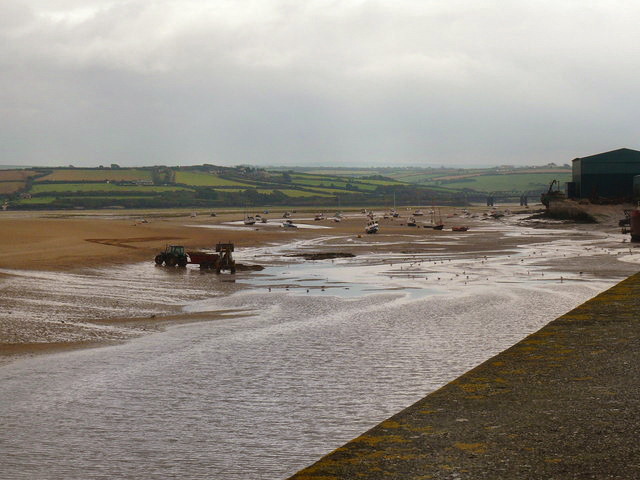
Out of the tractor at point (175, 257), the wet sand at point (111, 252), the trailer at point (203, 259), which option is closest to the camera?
the wet sand at point (111, 252)

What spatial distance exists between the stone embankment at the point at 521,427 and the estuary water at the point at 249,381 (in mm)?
3009

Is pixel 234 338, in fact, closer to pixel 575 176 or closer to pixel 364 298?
pixel 364 298

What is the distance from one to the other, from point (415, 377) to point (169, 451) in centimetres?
743

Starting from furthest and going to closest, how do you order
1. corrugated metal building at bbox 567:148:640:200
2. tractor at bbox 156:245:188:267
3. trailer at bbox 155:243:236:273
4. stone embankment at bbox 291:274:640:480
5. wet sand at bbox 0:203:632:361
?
corrugated metal building at bbox 567:148:640:200, tractor at bbox 156:245:188:267, trailer at bbox 155:243:236:273, wet sand at bbox 0:203:632:361, stone embankment at bbox 291:274:640:480

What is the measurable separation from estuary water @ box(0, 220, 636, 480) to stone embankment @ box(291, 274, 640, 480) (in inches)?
118

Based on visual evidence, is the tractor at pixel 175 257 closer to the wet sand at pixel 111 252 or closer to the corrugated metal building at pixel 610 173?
the wet sand at pixel 111 252

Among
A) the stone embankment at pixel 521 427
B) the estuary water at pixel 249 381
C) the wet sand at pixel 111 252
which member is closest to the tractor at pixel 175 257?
the wet sand at pixel 111 252

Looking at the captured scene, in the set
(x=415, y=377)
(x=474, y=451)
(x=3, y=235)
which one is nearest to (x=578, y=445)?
(x=474, y=451)

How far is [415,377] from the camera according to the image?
2014 centimetres

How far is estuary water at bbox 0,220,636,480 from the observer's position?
14430 mm

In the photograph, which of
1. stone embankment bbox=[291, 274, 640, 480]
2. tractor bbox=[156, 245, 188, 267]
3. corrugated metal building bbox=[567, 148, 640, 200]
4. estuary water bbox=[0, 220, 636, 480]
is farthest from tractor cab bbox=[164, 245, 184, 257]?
corrugated metal building bbox=[567, 148, 640, 200]

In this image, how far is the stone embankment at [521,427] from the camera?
9.45 m

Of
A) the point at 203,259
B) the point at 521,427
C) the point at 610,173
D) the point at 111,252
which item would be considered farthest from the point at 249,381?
the point at 610,173

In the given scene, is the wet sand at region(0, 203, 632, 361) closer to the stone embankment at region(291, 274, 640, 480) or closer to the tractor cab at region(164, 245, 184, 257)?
the tractor cab at region(164, 245, 184, 257)
